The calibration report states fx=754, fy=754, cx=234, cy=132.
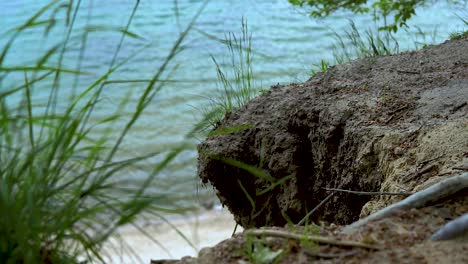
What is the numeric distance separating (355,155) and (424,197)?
107 centimetres

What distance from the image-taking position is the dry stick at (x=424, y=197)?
187cm

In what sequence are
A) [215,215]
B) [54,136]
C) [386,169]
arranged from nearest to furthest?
[54,136] → [386,169] → [215,215]

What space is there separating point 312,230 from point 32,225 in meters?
0.68

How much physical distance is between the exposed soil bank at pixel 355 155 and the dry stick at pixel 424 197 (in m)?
0.02

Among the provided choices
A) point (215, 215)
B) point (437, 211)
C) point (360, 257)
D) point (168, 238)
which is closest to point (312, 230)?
point (360, 257)

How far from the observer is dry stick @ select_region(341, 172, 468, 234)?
6.15ft

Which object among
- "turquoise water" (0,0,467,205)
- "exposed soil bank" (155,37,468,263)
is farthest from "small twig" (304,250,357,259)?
"turquoise water" (0,0,467,205)

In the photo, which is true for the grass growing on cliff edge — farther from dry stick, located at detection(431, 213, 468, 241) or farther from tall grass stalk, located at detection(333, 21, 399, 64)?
tall grass stalk, located at detection(333, 21, 399, 64)

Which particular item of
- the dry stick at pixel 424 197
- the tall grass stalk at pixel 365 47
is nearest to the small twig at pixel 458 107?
the dry stick at pixel 424 197

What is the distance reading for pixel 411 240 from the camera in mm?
1709

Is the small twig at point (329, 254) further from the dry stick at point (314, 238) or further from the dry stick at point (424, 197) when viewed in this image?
the dry stick at point (424, 197)

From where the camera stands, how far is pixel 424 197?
191cm

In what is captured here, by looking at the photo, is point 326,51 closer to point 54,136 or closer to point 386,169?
point 386,169

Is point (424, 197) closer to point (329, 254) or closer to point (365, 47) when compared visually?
point (329, 254)
